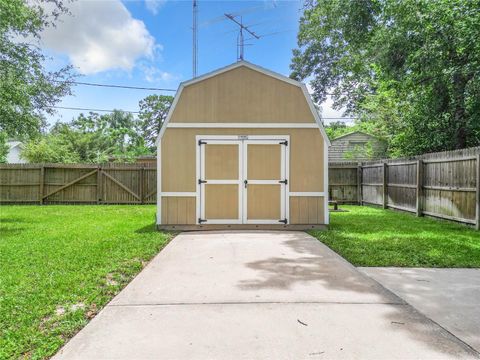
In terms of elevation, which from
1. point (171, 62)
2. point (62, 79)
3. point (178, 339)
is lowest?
point (178, 339)

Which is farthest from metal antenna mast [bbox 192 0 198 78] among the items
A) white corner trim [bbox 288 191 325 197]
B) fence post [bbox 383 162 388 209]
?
fence post [bbox 383 162 388 209]

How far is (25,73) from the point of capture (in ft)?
29.1

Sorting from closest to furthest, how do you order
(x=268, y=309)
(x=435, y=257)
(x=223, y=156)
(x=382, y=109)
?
1. (x=268, y=309)
2. (x=435, y=257)
3. (x=223, y=156)
4. (x=382, y=109)

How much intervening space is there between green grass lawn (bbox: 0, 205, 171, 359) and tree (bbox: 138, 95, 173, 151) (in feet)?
94.2

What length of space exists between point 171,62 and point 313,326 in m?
20.4

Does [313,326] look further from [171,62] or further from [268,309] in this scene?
[171,62]

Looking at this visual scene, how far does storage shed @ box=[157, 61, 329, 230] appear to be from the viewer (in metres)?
7.27

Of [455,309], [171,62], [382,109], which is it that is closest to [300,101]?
[455,309]

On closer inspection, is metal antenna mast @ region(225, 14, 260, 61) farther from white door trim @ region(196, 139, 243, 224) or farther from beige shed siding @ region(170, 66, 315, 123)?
white door trim @ region(196, 139, 243, 224)

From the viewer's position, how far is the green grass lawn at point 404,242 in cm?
477

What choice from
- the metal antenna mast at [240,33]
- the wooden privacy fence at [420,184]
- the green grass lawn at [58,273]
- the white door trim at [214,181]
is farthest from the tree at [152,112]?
the white door trim at [214,181]

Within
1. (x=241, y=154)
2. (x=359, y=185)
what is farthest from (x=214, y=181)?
(x=359, y=185)

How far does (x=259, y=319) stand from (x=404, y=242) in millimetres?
4163

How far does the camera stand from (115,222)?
8555 millimetres
